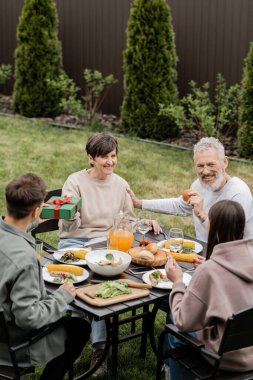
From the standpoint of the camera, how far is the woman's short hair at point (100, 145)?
14.8 ft

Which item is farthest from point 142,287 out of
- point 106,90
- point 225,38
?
point 106,90

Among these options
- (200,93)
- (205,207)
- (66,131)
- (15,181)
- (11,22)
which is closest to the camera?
(15,181)

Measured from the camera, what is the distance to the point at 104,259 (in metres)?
3.64

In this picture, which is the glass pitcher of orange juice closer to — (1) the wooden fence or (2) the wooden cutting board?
(2) the wooden cutting board

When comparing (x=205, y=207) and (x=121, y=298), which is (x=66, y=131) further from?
(x=121, y=298)

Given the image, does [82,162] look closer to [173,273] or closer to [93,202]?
[93,202]

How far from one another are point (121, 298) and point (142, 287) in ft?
0.64

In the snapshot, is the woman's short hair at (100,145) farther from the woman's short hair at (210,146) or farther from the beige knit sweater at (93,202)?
the woman's short hair at (210,146)

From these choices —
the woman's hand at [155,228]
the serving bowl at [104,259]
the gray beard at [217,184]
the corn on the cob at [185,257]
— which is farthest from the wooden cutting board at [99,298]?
the gray beard at [217,184]

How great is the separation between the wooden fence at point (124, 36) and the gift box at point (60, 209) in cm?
576

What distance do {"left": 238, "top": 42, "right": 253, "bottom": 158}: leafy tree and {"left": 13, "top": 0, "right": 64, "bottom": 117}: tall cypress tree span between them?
3.36 meters

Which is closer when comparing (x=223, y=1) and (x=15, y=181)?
(x=15, y=181)

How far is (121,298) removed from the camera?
10.6 ft

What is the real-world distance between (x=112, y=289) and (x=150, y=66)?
6.32m
